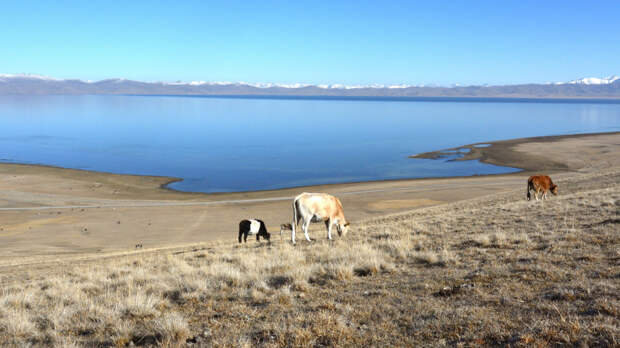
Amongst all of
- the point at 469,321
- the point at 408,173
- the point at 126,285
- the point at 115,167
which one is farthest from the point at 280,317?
the point at 115,167

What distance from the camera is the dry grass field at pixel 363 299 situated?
5820 millimetres

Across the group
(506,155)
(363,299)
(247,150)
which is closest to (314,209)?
(363,299)

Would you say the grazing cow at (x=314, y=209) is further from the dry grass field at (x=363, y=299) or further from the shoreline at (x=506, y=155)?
the shoreline at (x=506, y=155)

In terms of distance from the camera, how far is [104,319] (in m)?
7.18

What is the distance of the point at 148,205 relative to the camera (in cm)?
3878

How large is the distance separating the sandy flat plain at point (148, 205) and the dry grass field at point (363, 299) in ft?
24.3

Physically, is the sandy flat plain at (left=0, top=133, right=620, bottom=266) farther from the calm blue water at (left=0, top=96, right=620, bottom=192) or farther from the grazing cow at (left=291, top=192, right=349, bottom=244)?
the calm blue water at (left=0, top=96, right=620, bottom=192)

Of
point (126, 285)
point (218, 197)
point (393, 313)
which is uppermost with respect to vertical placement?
point (393, 313)

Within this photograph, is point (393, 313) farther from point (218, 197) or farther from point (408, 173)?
point (408, 173)

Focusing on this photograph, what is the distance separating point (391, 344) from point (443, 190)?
39.6 m

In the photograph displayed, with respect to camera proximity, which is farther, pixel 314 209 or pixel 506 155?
pixel 506 155

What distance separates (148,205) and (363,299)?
34866 millimetres

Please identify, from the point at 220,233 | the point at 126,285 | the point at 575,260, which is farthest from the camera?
the point at 220,233

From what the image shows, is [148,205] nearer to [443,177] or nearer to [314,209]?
[314,209]
